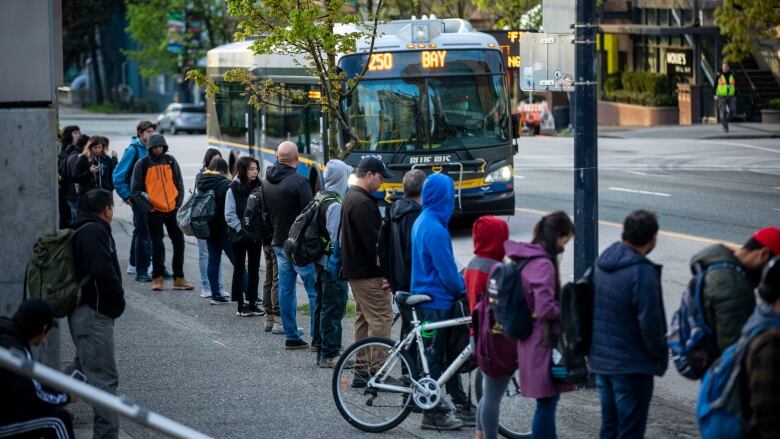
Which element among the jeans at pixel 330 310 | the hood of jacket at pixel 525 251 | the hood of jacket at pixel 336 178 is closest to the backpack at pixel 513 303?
the hood of jacket at pixel 525 251

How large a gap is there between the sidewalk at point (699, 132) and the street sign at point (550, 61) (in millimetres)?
27171

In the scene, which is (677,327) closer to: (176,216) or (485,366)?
(485,366)

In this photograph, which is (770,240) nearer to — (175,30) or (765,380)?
(765,380)

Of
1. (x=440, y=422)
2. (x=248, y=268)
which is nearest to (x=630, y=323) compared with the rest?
(x=440, y=422)

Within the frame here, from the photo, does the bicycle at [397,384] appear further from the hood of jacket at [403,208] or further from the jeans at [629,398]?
the jeans at [629,398]

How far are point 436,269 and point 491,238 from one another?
727 millimetres

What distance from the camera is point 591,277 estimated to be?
21.6ft

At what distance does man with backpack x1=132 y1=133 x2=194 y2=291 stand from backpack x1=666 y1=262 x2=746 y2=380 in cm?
901

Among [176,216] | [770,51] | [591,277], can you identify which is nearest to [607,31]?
[770,51]

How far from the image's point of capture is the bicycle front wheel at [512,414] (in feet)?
26.6

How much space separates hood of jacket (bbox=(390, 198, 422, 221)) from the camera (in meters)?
8.77

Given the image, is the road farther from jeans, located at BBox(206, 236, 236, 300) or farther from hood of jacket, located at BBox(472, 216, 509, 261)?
hood of jacket, located at BBox(472, 216, 509, 261)

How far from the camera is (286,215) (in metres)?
11.2

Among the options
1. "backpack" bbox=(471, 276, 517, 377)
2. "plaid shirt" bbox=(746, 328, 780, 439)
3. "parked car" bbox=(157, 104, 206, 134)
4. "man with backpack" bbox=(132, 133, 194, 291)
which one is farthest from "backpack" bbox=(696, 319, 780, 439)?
"parked car" bbox=(157, 104, 206, 134)
